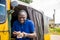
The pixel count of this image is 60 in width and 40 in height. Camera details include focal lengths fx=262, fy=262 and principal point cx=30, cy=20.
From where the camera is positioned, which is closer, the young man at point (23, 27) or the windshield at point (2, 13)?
the windshield at point (2, 13)

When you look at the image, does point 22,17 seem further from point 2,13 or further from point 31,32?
point 2,13

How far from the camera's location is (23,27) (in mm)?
6523

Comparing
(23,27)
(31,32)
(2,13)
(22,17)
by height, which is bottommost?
(31,32)

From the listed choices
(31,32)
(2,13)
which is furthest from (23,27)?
(2,13)

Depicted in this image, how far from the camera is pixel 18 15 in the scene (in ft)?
21.7

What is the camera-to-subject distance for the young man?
6.46 metres

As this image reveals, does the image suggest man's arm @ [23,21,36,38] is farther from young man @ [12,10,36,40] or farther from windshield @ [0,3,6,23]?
windshield @ [0,3,6,23]

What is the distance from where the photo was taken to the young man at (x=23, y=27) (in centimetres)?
646

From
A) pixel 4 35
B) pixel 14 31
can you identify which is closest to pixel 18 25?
pixel 14 31

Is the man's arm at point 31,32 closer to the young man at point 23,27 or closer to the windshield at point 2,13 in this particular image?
the young man at point 23,27

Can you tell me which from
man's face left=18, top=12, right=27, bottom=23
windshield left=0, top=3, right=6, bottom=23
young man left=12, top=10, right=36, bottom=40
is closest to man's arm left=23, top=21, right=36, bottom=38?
young man left=12, top=10, right=36, bottom=40

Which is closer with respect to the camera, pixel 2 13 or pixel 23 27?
pixel 2 13

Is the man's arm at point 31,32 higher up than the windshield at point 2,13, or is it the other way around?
the windshield at point 2,13

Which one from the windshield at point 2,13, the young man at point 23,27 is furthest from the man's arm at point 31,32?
the windshield at point 2,13
